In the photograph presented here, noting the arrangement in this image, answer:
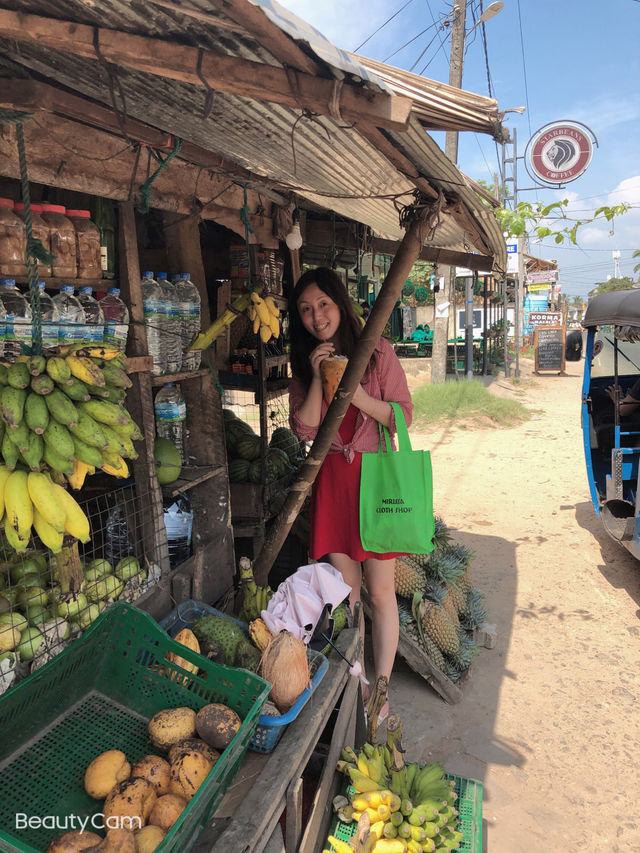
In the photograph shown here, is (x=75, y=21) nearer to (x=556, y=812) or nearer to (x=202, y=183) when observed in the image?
(x=202, y=183)

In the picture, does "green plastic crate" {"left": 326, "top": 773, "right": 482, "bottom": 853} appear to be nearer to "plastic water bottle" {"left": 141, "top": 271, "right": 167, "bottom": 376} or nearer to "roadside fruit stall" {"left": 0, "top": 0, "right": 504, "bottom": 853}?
"roadside fruit stall" {"left": 0, "top": 0, "right": 504, "bottom": 853}

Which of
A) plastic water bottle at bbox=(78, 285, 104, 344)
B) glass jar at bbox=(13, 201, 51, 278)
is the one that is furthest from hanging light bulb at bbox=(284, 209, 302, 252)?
glass jar at bbox=(13, 201, 51, 278)

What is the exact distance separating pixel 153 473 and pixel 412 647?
1970mm

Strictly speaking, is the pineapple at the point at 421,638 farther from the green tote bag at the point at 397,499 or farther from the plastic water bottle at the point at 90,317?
the plastic water bottle at the point at 90,317

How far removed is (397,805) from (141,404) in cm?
198

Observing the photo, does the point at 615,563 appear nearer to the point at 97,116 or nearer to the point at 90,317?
the point at 90,317

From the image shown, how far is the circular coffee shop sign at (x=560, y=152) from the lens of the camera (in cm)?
1181

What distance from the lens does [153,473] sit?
282cm

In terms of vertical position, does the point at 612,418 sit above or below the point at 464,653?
above

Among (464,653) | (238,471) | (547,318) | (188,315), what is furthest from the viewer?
(547,318)

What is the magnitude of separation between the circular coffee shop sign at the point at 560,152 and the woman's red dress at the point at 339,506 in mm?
11236

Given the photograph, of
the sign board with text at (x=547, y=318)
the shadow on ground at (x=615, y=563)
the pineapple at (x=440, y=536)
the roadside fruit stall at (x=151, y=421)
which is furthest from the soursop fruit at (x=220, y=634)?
the sign board with text at (x=547, y=318)

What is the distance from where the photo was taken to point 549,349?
65.6 ft

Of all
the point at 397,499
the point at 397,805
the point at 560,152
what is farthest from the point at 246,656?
the point at 560,152
